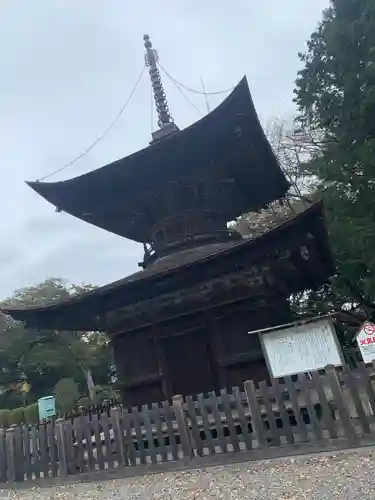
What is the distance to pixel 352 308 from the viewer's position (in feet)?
73.4

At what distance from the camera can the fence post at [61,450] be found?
284 inches

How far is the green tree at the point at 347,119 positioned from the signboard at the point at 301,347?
870 cm

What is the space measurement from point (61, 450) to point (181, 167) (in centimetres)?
568

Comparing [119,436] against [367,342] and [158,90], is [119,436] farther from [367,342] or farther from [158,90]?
[158,90]

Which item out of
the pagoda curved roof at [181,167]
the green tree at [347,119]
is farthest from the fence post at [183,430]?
the green tree at [347,119]

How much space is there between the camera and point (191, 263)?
A: 7.76 meters

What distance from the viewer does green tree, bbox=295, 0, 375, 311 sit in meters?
14.5

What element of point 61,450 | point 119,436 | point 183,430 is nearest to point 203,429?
point 183,430

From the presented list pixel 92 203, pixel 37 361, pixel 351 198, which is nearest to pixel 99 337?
pixel 37 361

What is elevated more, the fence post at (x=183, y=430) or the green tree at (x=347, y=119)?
the green tree at (x=347, y=119)

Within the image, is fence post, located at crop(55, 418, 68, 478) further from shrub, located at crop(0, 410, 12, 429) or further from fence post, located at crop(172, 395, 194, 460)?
shrub, located at crop(0, 410, 12, 429)

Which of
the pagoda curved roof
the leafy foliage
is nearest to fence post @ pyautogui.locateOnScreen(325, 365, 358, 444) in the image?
the pagoda curved roof

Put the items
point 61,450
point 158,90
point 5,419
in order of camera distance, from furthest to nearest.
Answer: point 5,419, point 158,90, point 61,450

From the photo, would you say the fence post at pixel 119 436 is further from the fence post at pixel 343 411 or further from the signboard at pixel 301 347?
the fence post at pixel 343 411
